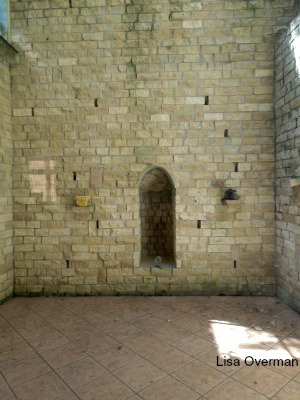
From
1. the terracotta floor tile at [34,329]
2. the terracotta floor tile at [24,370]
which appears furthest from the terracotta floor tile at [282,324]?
the terracotta floor tile at [34,329]

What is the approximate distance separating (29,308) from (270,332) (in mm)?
3535

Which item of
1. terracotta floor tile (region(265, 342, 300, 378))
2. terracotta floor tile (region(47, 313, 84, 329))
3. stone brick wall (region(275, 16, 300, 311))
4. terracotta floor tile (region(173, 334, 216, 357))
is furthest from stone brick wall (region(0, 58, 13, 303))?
stone brick wall (region(275, 16, 300, 311))

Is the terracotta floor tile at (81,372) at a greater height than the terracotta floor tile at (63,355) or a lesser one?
greater

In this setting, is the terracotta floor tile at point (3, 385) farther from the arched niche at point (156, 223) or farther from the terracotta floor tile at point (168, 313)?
the arched niche at point (156, 223)

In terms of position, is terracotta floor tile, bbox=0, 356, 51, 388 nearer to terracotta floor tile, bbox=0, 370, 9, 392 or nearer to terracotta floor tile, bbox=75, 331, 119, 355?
terracotta floor tile, bbox=0, 370, 9, 392

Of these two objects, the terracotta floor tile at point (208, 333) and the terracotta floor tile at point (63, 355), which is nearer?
the terracotta floor tile at point (63, 355)

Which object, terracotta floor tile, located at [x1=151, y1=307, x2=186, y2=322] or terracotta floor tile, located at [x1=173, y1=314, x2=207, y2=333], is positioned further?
terracotta floor tile, located at [x1=151, y1=307, x2=186, y2=322]

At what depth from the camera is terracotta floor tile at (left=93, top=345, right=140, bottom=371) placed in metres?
2.78

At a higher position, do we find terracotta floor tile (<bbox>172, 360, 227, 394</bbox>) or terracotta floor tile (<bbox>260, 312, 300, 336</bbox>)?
terracotta floor tile (<bbox>172, 360, 227, 394</bbox>)

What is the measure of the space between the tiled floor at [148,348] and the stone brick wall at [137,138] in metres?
0.54

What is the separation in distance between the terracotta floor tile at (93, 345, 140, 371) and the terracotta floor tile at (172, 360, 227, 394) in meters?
0.52

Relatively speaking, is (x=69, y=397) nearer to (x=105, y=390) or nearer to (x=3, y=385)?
(x=105, y=390)

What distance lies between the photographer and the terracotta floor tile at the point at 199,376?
8.06 feet

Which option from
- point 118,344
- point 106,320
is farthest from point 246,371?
point 106,320
